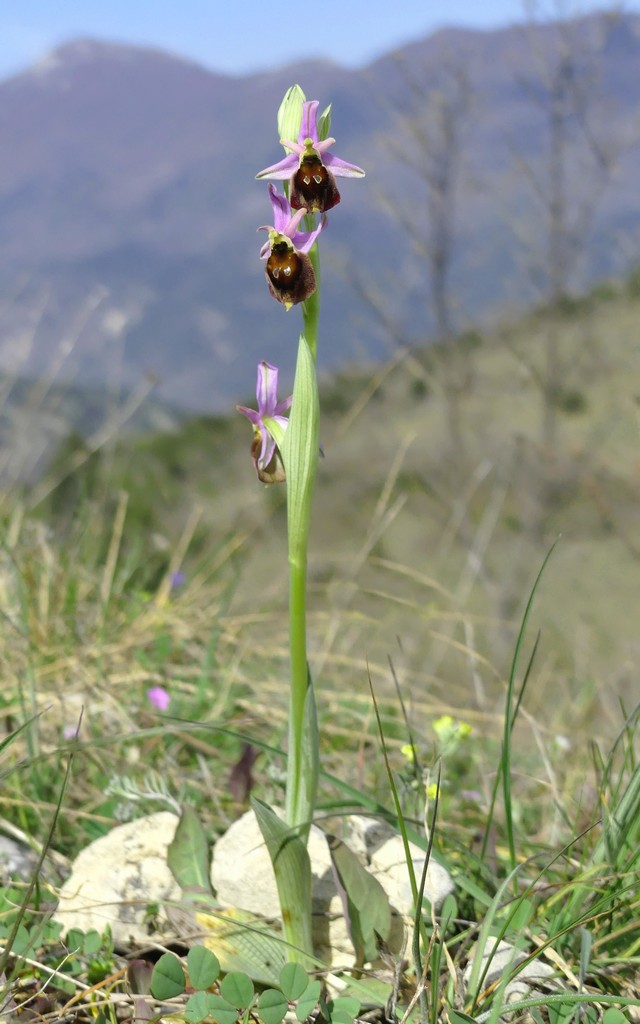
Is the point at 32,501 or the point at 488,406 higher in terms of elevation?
the point at 32,501

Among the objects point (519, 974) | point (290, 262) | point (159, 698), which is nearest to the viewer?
point (290, 262)

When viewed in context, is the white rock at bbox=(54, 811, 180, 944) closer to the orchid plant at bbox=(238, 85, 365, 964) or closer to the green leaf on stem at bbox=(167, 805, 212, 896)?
the green leaf on stem at bbox=(167, 805, 212, 896)

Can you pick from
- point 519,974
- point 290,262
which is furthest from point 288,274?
point 519,974

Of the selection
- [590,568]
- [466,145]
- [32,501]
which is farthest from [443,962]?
[590,568]

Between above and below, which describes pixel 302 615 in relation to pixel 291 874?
above

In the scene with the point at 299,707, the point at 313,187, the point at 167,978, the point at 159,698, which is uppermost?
the point at 313,187

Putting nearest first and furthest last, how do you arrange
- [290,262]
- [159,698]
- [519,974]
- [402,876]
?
1. [290,262]
2. [519,974]
3. [402,876]
4. [159,698]

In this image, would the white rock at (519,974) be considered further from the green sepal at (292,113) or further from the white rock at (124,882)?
the green sepal at (292,113)

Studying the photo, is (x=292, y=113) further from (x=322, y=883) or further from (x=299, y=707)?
(x=322, y=883)

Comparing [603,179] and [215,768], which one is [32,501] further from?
[603,179]
